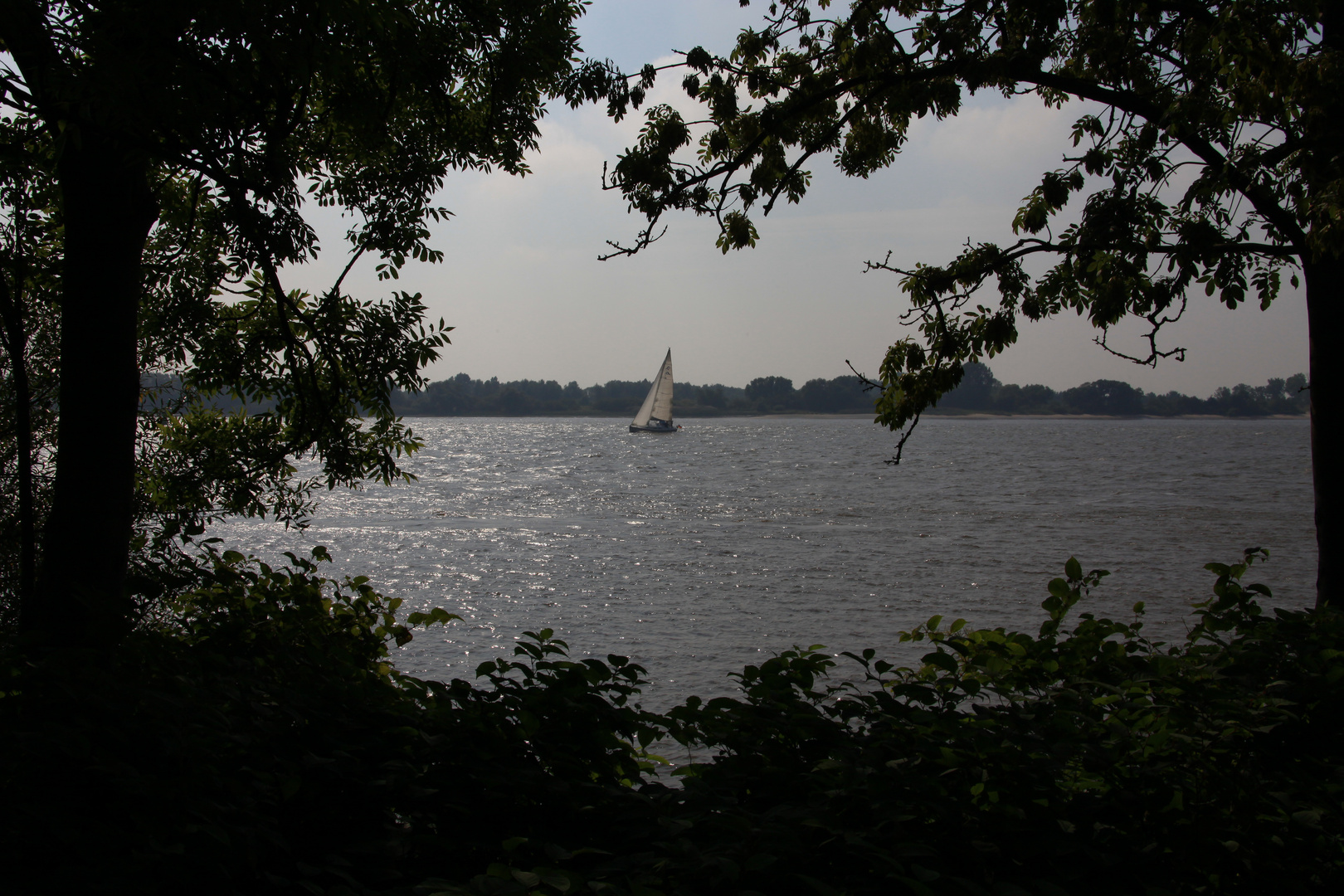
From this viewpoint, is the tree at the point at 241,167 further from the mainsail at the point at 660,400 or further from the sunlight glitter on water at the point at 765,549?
the mainsail at the point at 660,400

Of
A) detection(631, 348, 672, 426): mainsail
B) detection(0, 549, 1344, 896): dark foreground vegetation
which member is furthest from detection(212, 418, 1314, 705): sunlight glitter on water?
detection(631, 348, 672, 426): mainsail

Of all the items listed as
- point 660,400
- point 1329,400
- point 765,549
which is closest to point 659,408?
point 660,400

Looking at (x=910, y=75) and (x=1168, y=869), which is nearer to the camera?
(x=1168, y=869)

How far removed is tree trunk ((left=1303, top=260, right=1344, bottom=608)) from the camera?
7793mm

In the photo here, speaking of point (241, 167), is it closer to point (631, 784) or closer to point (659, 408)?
point (631, 784)

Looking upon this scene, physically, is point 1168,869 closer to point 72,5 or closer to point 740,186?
point 72,5

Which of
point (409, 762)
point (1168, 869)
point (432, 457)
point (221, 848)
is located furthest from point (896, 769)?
point (432, 457)

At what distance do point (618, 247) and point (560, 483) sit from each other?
184 feet

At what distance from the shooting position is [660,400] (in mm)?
137750

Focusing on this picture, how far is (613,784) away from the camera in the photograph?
13.4 ft

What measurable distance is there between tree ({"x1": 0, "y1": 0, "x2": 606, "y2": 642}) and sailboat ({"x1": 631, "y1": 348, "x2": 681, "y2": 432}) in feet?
400

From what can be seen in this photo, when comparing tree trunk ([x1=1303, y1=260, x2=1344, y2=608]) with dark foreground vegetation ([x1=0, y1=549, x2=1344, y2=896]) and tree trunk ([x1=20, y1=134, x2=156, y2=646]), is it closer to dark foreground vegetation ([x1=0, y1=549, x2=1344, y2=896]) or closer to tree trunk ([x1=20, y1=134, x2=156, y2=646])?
dark foreground vegetation ([x1=0, y1=549, x2=1344, y2=896])

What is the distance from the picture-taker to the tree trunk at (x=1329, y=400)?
7.79 m

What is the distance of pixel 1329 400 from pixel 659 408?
132 metres
